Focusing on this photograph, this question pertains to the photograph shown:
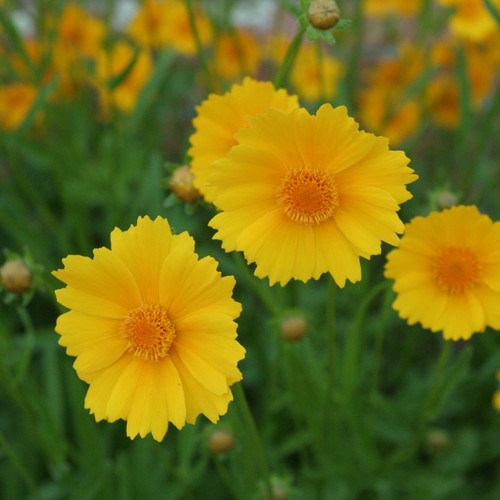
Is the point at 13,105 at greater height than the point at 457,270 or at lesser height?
greater

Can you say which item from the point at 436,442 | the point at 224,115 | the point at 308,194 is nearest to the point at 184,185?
the point at 224,115

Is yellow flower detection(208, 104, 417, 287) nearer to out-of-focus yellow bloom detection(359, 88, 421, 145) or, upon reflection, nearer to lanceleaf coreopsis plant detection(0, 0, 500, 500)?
lanceleaf coreopsis plant detection(0, 0, 500, 500)

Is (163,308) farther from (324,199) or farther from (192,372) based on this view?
(324,199)

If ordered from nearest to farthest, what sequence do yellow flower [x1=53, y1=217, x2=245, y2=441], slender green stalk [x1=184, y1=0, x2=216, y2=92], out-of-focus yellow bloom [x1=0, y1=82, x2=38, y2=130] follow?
1. yellow flower [x1=53, y1=217, x2=245, y2=441]
2. slender green stalk [x1=184, y1=0, x2=216, y2=92]
3. out-of-focus yellow bloom [x1=0, y1=82, x2=38, y2=130]

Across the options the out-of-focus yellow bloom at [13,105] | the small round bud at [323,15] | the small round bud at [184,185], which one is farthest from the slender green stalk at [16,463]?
the out-of-focus yellow bloom at [13,105]

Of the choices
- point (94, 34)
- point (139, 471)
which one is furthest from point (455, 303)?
point (94, 34)

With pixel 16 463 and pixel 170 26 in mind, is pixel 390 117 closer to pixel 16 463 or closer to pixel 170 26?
pixel 170 26

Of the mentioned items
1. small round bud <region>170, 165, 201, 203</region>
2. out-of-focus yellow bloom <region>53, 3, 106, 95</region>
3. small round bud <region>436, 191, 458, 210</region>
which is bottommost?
small round bud <region>170, 165, 201, 203</region>

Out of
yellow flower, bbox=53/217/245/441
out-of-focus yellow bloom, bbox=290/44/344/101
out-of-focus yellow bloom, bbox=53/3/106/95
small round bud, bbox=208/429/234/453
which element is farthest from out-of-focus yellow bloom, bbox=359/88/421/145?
yellow flower, bbox=53/217/245/441

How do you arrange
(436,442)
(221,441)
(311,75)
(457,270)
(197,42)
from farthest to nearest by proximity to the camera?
(311,75) < (436,442) < (197,42) < (221,441) < (457,270)
